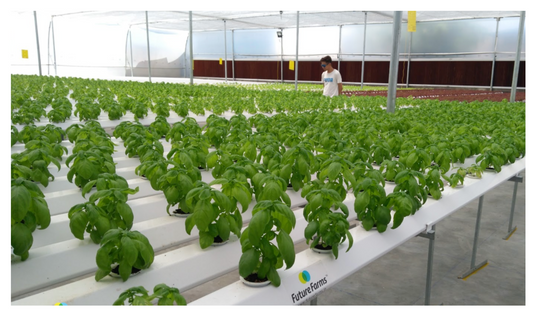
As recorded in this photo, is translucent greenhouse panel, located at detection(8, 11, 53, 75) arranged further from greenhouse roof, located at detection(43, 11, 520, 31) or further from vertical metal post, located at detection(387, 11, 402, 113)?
vertical metal post, located at detection(387, 11, 402, 113)

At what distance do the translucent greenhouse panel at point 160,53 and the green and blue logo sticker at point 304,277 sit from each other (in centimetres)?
3039

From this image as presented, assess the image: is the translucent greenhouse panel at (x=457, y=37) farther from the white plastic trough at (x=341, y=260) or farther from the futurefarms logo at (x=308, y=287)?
the futurefarms logo at (x=308, y=287)

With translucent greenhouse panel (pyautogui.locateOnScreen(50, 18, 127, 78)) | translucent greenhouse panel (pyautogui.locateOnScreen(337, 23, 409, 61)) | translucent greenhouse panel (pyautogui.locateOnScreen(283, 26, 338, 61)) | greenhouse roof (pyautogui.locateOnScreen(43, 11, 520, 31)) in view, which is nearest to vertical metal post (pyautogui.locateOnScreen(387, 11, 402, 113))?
greenhouse roof (pyautogui.locateOnScreen(43, 11, 520, 31))

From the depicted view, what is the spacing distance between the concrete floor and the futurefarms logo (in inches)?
79.3

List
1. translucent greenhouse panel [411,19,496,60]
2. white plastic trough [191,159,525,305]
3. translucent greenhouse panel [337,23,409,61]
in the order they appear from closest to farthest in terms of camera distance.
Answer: white plastic trough [191,159,525,305] < translucent greenhouse panel [411,19,496,60] < translucent greenhouse panel [337,23,409,61]

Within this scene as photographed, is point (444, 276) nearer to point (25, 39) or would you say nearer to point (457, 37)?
point (457, 37)

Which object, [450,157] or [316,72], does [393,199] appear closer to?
[450,157]

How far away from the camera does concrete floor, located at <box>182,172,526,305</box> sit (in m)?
4.26

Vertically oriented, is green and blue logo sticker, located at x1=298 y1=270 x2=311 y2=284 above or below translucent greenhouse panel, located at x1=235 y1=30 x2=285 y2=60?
below

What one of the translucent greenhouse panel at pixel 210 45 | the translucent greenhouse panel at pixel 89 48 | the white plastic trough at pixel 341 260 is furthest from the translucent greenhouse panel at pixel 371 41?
the white plastic trough at pixel 341 260

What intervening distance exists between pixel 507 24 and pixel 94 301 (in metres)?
24.0

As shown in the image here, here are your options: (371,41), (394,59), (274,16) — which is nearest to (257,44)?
(274,16)

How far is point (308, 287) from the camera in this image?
2232 mm

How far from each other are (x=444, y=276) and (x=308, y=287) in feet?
10.2
